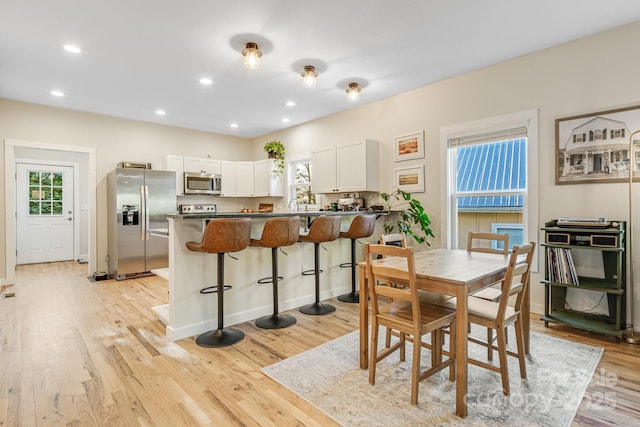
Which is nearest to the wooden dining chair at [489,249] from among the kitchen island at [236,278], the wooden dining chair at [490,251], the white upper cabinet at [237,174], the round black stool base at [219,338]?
the wooden dining chair at [490,251]

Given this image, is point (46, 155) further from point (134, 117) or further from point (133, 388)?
point (133, 388)

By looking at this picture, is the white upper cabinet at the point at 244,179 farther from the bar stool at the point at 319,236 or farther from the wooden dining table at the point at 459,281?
the wooden dining table at the point at 459,281

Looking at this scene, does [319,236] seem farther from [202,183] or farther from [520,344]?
[202,183]

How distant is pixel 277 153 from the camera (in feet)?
20.9

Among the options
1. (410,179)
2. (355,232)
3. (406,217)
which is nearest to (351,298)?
(355,232)

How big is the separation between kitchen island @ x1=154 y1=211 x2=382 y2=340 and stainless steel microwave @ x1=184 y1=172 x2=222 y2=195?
307cm

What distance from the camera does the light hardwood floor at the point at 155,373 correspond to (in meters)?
1.82

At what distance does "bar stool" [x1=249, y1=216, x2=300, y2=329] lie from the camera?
9.93 feet

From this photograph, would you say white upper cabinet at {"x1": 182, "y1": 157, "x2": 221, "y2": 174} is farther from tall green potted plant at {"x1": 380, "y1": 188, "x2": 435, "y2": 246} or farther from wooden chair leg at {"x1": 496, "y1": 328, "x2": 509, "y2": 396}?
wooden chair leg at {"x1": 496, "y1": 328, "x2": 509, "y2": 396}

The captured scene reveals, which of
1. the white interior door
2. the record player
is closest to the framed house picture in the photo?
the record player

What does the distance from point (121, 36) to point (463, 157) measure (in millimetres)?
3870

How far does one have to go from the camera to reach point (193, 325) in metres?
2.99

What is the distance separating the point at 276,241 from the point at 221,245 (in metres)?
0.54

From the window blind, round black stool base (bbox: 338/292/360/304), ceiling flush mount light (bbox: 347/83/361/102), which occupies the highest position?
ceiling flush mount light (bbox: 347/83/361/102)
